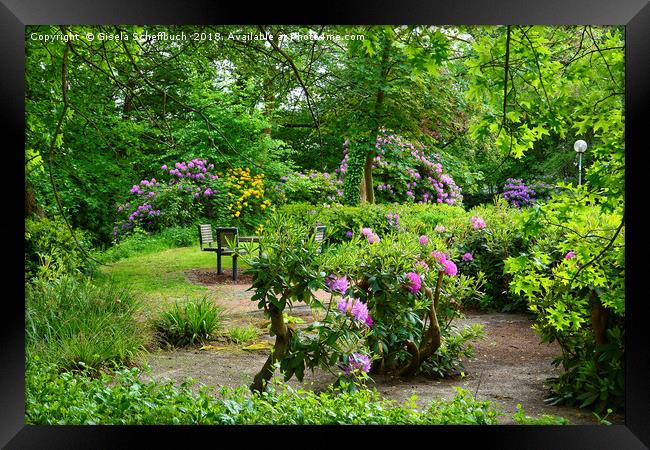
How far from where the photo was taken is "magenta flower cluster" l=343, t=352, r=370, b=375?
10.4 feet

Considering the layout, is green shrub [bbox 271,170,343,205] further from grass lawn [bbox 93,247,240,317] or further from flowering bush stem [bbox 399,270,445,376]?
flowering bush stem [bbox 399,270,445,376]

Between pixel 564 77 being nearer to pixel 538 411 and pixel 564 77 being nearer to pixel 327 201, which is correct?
pixel 538 411

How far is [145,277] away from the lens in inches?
160

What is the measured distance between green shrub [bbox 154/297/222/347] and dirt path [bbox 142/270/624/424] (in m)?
0.10

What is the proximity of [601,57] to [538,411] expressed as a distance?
5.98ft

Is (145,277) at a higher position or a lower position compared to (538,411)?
higher

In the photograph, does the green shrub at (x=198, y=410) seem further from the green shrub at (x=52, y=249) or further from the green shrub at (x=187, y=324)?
the green shrub at (x=52, y=249)

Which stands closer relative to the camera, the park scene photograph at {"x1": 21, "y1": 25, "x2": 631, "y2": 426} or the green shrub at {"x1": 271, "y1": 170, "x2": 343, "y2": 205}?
the park scene photograph at {"x1": 21, "y1": 25, "x2": 631, "y2": 426}

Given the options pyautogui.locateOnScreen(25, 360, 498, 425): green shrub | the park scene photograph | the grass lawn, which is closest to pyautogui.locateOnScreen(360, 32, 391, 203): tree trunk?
the park scene photograph

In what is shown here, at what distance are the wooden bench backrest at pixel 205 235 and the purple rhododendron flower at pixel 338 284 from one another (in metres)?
1.22

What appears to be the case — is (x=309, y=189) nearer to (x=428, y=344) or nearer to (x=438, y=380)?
(x=428, y=344)
